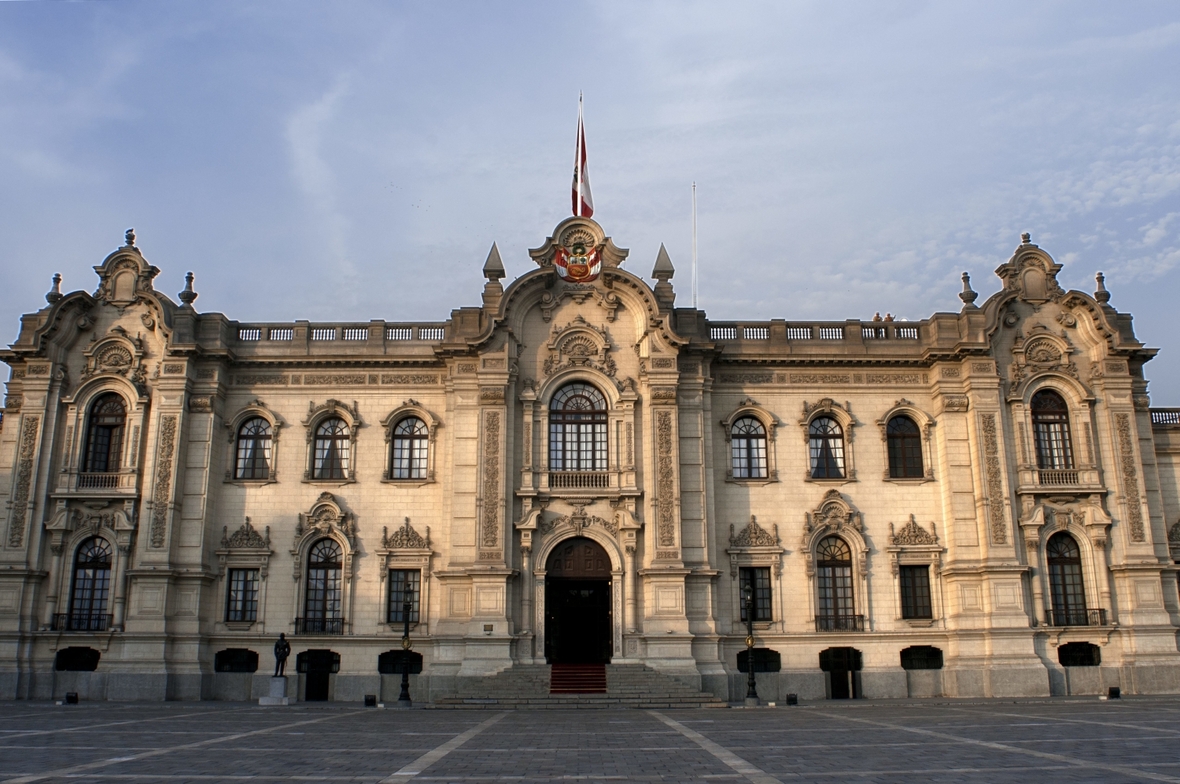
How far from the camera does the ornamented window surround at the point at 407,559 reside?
32.9 meters

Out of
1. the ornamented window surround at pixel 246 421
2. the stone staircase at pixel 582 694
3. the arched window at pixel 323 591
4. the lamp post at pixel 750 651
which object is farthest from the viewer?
the ornamented window surround at pixel 246 421

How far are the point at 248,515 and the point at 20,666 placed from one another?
323 inches

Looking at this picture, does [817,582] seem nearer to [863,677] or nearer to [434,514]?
[863,677]

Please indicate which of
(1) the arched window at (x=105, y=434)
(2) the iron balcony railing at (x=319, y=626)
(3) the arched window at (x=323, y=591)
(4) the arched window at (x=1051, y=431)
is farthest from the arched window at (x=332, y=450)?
(4) the arched window at (x=1051, y=431)

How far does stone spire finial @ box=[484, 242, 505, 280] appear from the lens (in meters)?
35.2

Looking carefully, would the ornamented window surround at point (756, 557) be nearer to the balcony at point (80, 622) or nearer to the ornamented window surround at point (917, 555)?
the ornamented window surround at point (917, 555)

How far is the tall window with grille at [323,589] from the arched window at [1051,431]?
2424cm

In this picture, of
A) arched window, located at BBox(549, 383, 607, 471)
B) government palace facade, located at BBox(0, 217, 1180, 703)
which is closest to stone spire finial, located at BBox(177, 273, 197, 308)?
government palace facade, located at BBox(0, 217, 1180, 703)

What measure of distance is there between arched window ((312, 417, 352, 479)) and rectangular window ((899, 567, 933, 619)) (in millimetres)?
→ 19411

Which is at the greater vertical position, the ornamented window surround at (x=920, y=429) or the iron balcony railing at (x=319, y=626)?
the ornamented window surround at (x=920, y=429)

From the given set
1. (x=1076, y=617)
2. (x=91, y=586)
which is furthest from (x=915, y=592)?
(x=91, y=586)

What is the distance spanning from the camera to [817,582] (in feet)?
110

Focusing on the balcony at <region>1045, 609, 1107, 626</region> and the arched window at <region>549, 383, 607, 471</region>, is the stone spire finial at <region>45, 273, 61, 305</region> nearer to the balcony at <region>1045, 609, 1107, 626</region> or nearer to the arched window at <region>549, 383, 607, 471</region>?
the arched window at <region>549, 383, 607, 471</region>

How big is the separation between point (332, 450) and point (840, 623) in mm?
Result: 18301
